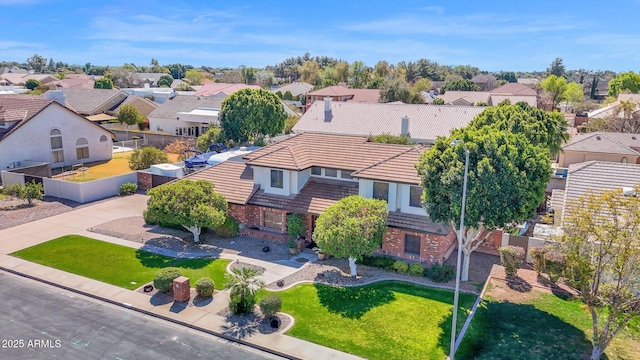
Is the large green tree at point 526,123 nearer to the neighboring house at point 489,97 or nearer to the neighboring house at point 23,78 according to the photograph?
the neighboring house at point 489,97

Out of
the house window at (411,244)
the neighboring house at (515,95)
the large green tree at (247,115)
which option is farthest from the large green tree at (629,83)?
the house window at (411,244)

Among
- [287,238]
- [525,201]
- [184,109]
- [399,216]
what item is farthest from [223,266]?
[184,109]

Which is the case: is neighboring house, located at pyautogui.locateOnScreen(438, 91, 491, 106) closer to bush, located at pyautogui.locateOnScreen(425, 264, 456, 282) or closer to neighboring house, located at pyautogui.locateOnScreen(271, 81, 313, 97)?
neighboring house, located at pyautogui.locateOnScreen(271, 81, 313, 97)

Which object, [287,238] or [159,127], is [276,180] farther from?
[159,127]

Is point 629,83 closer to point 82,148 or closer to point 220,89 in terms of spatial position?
point 220,89

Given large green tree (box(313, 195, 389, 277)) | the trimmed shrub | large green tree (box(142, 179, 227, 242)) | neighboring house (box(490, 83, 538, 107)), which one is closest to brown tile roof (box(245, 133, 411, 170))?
large green tree (box(142, 179, 227, 242))

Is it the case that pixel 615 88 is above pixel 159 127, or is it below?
above
